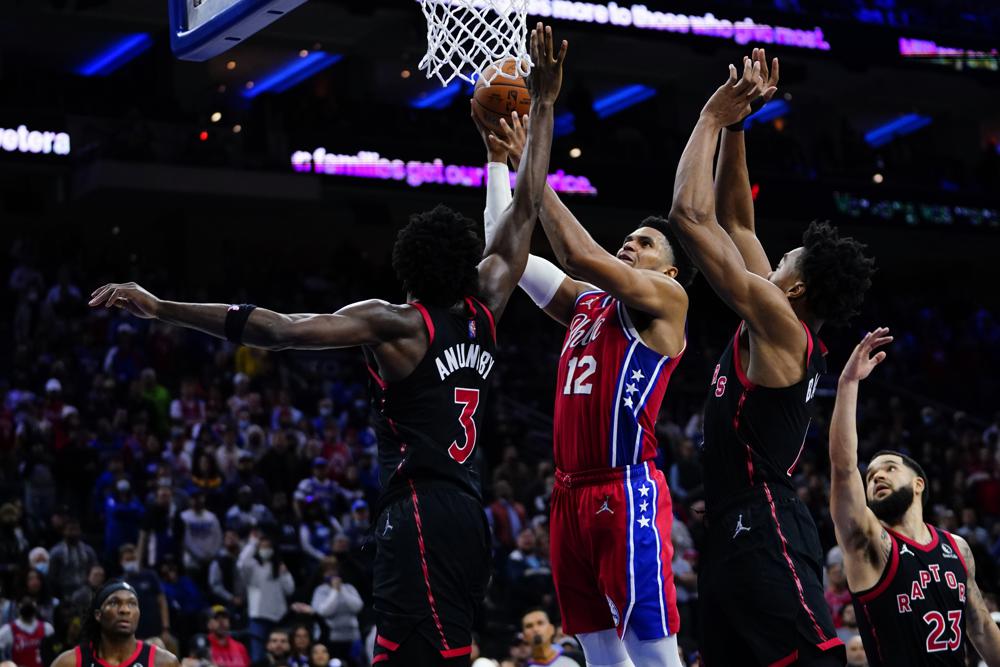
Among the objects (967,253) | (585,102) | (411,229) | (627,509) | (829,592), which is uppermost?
(585,102)

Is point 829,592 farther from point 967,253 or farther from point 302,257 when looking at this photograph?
point 967,253

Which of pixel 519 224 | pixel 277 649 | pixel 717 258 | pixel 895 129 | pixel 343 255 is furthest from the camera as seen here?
pixel 895 129

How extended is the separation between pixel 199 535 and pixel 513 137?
878 centimetres

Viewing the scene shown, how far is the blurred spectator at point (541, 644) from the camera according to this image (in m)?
10.1

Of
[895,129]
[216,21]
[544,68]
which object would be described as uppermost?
[895,129]

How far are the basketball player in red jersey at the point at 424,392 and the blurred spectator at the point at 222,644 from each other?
722 centimetres

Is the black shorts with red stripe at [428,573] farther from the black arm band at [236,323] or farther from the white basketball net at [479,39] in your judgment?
the white basketball net at [479,39]

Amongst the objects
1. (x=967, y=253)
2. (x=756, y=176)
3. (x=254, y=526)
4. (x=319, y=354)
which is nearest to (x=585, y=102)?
(x=756, y=176)

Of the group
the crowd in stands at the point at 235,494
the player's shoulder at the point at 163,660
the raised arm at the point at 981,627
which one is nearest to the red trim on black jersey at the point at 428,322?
the raised arm at the point at 981,627

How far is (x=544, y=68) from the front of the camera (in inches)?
208

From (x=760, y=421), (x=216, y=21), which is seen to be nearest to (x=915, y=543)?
(x=760, y=421)

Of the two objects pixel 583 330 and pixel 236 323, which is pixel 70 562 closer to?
pixel 583 330

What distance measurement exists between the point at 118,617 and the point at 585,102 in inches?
823

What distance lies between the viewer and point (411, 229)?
16.3ft
